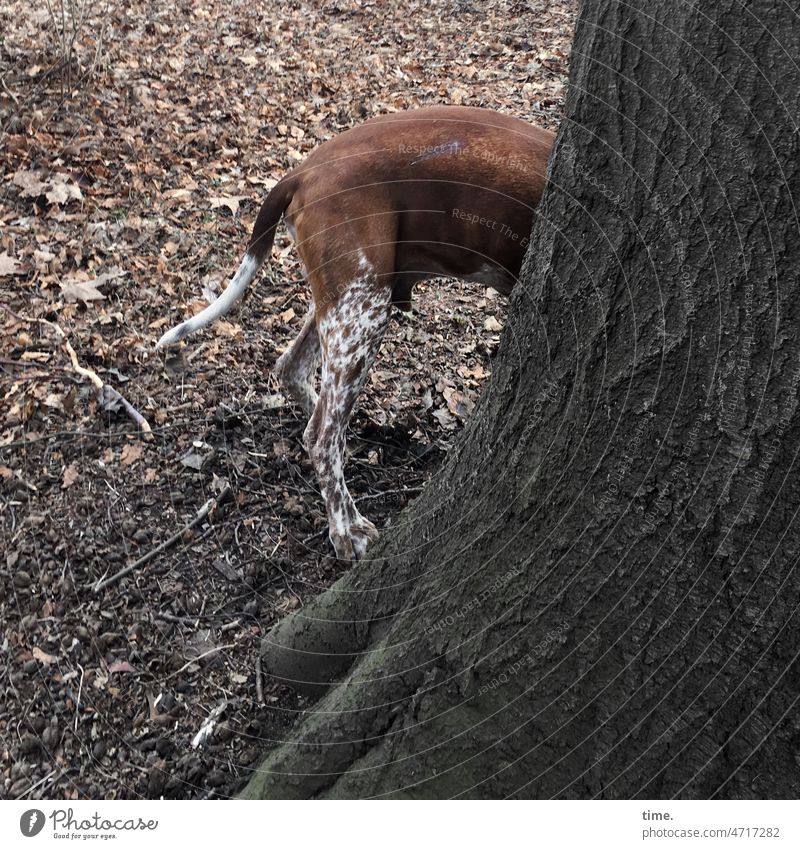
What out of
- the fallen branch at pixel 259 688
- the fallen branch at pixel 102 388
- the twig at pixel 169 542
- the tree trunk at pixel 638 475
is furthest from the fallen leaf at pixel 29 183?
the tree trunk at pixel 638 475

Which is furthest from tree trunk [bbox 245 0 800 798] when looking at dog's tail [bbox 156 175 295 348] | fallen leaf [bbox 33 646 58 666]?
dog's tail [bbox 156 175 295 348]

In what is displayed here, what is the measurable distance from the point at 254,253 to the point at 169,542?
53.1 inches

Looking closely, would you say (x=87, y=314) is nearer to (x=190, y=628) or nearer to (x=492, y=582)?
(x=190, y=628)

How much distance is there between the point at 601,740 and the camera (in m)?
1.93

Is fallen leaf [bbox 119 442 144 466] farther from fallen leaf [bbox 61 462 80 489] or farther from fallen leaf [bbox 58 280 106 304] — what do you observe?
fallen leaf [bbox 58 280 106 304]

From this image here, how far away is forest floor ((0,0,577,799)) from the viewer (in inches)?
112

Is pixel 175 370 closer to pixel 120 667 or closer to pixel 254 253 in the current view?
pixel 254 253

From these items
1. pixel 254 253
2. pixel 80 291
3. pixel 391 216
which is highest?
pixel 391 216

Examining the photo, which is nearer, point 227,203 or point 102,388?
point 102,388

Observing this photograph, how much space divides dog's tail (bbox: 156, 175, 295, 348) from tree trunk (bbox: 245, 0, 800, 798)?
1.59 m

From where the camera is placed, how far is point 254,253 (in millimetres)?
3637

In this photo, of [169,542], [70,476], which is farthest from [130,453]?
[169,542]

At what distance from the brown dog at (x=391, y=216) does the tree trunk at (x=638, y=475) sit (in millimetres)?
1119
